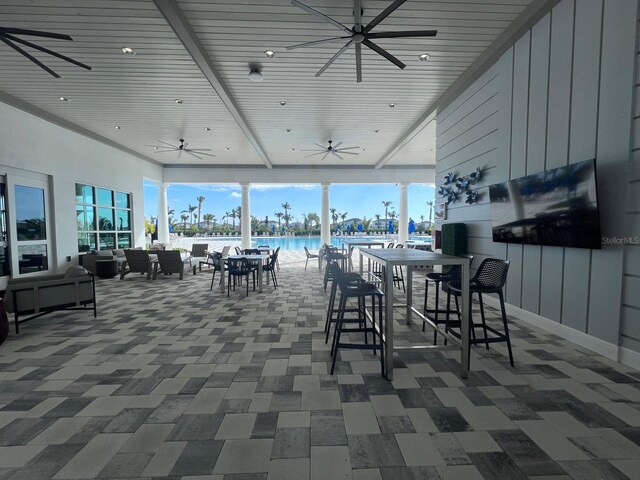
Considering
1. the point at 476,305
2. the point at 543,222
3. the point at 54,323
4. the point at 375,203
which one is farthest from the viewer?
the point at 375,203

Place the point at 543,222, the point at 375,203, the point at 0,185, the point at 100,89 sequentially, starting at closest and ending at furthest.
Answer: the point at 543,222 < the point at 100,89 < the point at 0,185 < the point at 375,203

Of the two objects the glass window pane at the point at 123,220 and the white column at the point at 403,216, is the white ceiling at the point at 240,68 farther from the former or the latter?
the white column at the point at 403,216

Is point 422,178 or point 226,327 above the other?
point 422,178

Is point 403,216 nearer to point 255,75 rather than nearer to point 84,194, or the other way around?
point 255,75

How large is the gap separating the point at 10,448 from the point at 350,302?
3.95 meters

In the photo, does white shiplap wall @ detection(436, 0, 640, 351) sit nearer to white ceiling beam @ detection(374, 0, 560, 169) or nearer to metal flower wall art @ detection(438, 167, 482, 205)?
white ceiling beam @ detection(374, 0, 560, 169)

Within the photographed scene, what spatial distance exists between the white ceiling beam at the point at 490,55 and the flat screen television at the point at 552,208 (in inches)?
75.2

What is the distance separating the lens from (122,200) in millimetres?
9281

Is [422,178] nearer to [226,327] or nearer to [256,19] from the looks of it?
[256,19]

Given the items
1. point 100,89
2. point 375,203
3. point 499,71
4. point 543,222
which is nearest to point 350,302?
point 543,222

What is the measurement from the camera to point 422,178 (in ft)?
38.0

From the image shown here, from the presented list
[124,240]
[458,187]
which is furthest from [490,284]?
[124,240]

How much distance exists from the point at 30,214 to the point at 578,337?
375 inches

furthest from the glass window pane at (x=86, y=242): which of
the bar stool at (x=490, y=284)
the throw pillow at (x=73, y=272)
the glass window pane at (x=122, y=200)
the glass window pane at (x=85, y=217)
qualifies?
the bar stool at (x=490, y=284)
